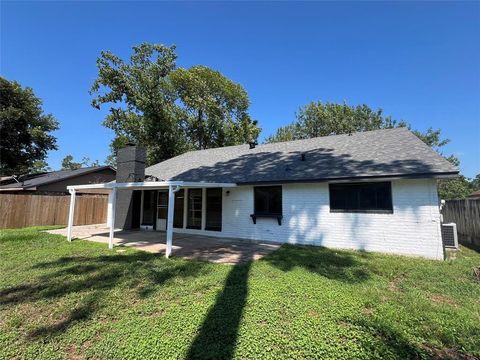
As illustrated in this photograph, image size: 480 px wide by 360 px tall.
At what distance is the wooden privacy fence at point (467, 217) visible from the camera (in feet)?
Result: 32.8

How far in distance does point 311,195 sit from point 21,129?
30632mm

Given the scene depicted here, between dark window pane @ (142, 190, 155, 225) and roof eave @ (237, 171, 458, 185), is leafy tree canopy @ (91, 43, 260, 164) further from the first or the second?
roof eave @ (237, 171, 458, 185)

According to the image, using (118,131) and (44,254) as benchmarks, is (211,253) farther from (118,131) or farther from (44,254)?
(118,131)

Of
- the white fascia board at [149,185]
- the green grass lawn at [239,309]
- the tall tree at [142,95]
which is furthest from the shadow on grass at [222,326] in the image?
the tall tree at [142,95]

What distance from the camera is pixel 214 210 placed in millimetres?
11945

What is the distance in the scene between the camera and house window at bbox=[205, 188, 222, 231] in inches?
464

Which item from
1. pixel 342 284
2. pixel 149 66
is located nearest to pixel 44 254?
pixel 342 284

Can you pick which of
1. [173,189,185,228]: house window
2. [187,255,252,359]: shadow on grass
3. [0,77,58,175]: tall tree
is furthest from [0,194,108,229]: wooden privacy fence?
[0,77,58,175]: tall tree

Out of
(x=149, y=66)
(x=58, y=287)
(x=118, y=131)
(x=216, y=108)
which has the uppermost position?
(x=149, y=66)

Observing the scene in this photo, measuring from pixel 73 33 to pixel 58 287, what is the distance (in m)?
10.9

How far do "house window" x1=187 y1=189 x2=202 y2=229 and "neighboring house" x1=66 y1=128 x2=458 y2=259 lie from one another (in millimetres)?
46

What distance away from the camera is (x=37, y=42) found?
1170 centimetres

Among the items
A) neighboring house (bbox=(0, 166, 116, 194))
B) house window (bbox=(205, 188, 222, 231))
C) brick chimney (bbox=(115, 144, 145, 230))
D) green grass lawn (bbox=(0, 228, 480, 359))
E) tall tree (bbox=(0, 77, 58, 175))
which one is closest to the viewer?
green grass lawn (bbox=(0, 228, 480, 359))

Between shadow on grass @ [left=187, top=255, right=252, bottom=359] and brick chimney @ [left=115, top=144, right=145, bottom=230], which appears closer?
shadow on grass @ [left=187, top=255, right=252, bottom=359]
